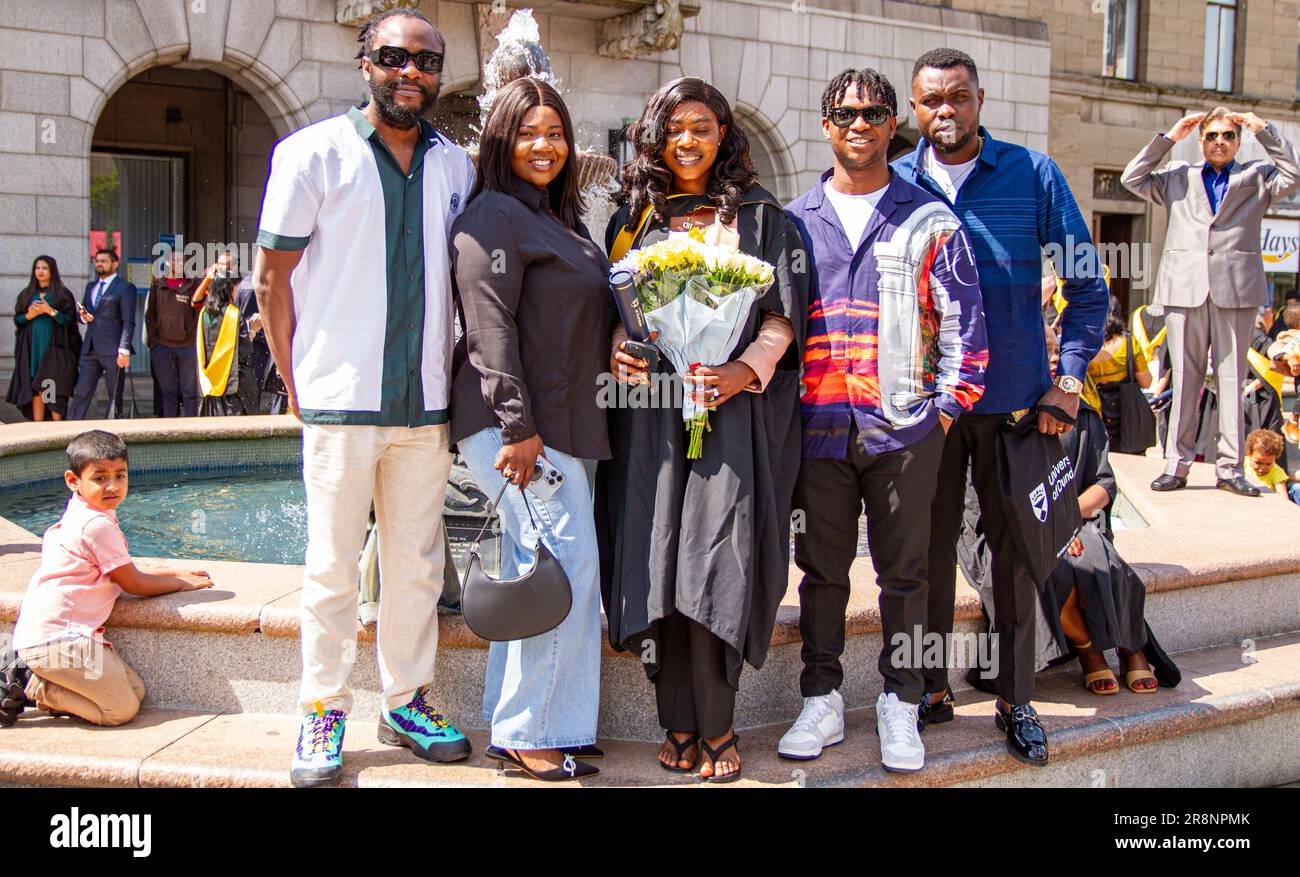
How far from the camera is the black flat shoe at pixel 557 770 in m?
3.66

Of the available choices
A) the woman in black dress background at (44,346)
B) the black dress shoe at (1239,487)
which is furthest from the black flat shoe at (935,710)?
the woman in black dress background at (44,346)

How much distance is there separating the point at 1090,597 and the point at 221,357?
9.54m

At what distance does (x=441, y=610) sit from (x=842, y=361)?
1.58 m

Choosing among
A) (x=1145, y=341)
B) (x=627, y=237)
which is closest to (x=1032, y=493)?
(x=627, y=237)

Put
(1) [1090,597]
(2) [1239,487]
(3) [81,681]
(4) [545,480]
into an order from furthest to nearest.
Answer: (2) [1239,487], (1) [1090,597], (3) [81,681], (4) [545,480]

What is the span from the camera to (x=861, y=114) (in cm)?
374

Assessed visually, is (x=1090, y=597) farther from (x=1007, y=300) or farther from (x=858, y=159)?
(x=858, y=159)

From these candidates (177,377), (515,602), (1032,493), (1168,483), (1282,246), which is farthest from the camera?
(1282,246)

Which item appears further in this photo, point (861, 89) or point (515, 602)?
point (861, 89)

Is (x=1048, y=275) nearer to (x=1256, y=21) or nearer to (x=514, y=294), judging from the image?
(x=514, y=294)

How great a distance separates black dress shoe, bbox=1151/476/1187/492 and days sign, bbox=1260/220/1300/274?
68.7 feet

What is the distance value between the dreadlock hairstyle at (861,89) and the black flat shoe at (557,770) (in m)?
2.08

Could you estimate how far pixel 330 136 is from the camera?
3.58 meters

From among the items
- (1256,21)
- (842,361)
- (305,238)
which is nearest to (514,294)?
(305,238)
